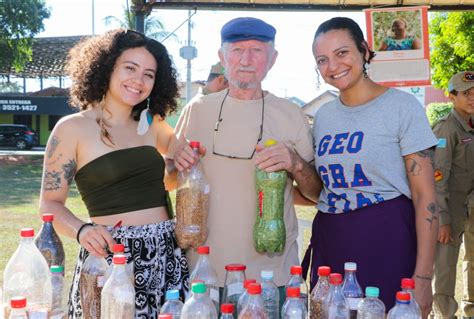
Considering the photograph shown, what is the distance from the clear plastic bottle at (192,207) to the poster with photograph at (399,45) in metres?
2.33

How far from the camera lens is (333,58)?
2648 millimetres

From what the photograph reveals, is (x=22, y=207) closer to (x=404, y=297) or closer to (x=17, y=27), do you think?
(x=404, y=297)

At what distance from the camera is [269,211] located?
2617 mm

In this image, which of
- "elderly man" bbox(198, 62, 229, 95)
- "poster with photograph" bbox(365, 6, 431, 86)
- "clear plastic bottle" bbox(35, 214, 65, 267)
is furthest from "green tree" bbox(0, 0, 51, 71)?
"clear plastic bottle" bbox(35, 214, 65, 267)

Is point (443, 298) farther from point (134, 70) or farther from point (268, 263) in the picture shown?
point (134, 70)

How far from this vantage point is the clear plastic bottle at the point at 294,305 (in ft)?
6.29

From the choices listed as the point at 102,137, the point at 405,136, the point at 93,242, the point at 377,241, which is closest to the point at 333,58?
the point at 405,136

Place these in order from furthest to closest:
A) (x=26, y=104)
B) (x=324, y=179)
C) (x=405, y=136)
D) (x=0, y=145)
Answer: (x=26, y=104), (x=0, y=145), (x=324, y=179), (x=405, y=136)

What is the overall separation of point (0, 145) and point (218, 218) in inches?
1129

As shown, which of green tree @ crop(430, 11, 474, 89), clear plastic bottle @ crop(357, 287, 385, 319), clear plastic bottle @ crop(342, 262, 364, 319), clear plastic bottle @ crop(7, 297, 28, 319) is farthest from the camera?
green tree @ crop(430, 11, 474, 89)

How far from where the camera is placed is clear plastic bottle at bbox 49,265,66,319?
2.16m

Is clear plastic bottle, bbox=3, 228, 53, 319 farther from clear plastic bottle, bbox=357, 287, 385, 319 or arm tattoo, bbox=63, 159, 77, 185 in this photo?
clear plastic bottle, bbox=357, 287, 385, 319

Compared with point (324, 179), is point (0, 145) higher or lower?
higher

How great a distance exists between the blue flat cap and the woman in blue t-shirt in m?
0.25
